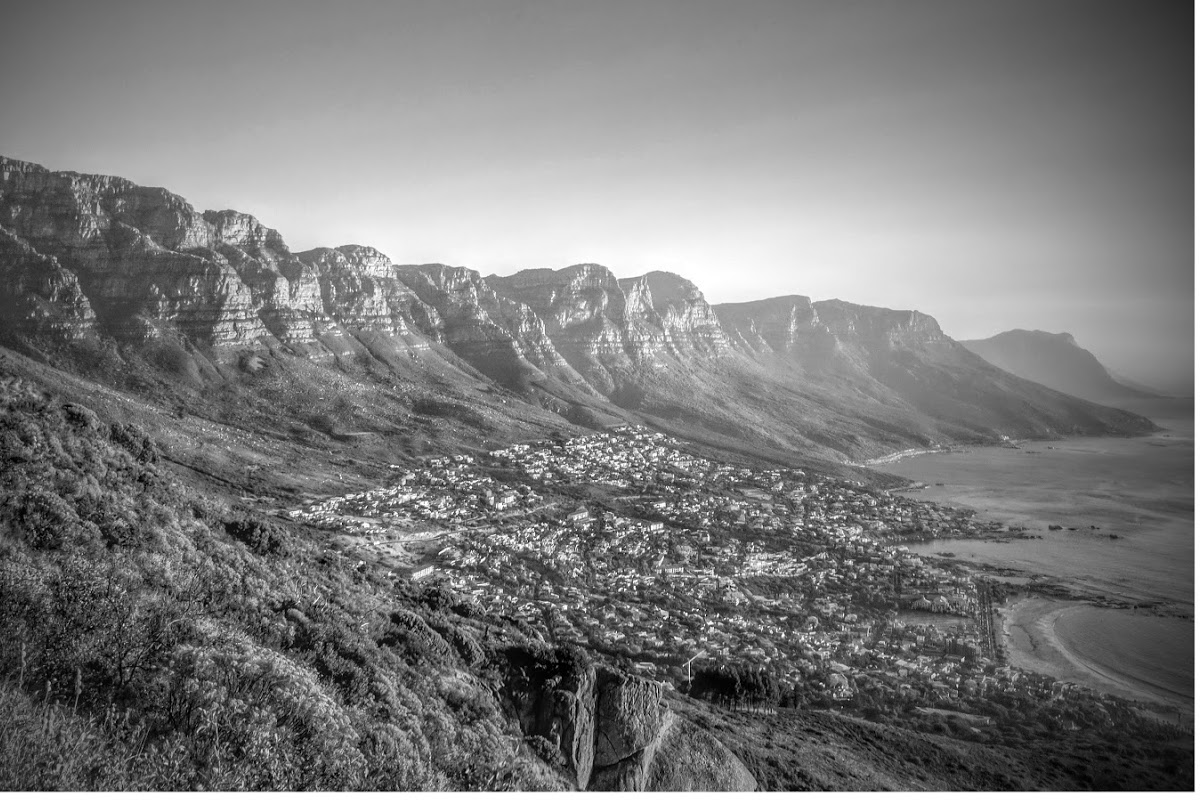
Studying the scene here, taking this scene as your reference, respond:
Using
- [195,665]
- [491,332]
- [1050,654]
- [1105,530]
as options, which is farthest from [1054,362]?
[195,665]

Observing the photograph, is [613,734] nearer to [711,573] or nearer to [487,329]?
[711,573]

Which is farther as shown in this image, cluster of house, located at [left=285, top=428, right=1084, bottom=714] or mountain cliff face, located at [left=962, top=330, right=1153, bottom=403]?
mountain cliff face, located at [left=962, top=330, right=1153, bottom=403]

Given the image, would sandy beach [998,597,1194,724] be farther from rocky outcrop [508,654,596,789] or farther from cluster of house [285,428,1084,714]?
rocky outcrop [508,654,596,789]

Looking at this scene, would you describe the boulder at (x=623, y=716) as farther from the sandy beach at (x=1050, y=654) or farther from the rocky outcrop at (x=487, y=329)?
the rocky outcrop at (x=487, y=329)

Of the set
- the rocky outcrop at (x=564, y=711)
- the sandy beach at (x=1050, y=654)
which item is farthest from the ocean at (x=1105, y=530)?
the rocky outcrop at (x=564, y=711)

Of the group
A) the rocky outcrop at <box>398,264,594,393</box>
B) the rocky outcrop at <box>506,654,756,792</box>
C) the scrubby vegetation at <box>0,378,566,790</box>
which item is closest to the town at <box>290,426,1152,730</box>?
the rocky outcrop at <box>506,654,756,792</box>
